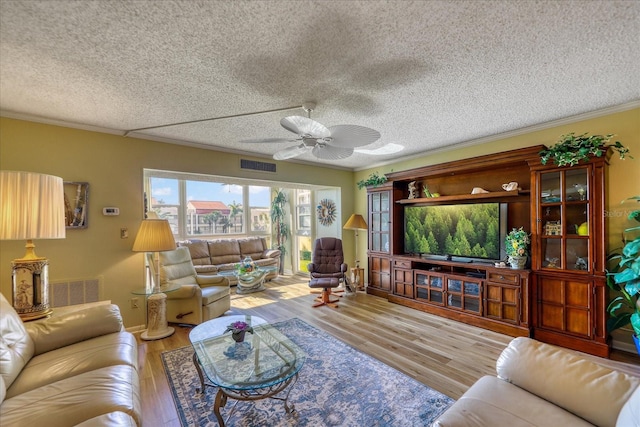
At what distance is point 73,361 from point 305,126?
7.27 feet

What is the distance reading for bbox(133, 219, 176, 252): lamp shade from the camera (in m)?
3.11

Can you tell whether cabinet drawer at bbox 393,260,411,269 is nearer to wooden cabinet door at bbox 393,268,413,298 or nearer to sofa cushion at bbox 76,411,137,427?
wooden cabinet door at bbox 393,268,413,298

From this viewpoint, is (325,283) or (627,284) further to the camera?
(325,283)

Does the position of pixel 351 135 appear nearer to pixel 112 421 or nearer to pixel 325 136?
pixel 325 136

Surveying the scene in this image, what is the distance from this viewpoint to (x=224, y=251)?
6.03 m

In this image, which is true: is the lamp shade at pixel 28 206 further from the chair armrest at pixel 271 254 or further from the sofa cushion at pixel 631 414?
the chair armrest at pixel 271 254

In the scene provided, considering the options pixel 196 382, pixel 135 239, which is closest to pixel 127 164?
pixel 135 239

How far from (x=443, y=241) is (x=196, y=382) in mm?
3549

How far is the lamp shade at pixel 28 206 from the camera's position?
174 cm

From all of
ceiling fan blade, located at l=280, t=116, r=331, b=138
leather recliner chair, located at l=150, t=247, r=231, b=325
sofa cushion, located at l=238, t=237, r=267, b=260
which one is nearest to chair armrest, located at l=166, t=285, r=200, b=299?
leather recliner chair, located at l=150, t=247, r=231, b=325

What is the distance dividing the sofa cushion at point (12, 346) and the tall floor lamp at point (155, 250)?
136cm

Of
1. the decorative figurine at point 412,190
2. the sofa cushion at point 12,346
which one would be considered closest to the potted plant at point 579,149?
the decorative figurine at point 412,190

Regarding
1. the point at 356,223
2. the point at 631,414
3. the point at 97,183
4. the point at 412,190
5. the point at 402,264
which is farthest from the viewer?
the point at 356,223

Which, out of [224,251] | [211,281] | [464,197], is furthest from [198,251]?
[464,197]
